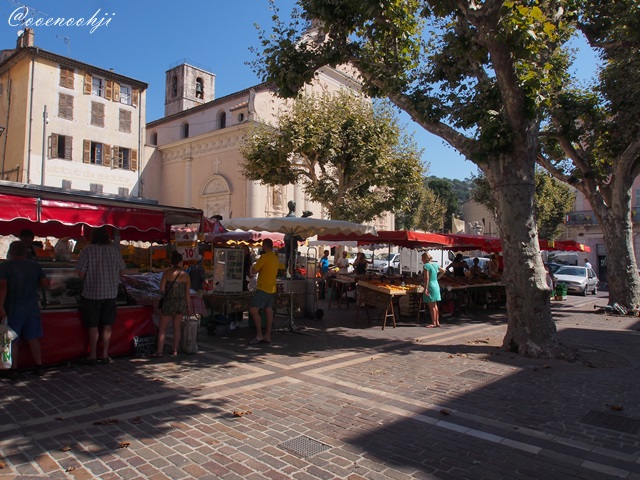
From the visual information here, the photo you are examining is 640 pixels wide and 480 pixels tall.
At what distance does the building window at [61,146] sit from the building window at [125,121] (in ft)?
12.2

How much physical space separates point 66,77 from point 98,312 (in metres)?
30.1

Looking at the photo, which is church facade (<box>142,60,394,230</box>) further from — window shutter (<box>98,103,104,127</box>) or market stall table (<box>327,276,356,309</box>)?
market stall table (<box>327,276,356,309</box>)

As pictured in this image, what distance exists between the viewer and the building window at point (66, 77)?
3088 cm

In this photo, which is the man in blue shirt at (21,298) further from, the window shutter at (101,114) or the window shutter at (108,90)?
the window shutter at (108,90)

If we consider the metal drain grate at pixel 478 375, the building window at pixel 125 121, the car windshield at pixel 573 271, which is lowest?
the metal drain grate at pixel 478 375

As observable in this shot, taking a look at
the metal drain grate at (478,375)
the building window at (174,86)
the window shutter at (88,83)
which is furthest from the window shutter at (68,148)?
the metal drain grate at (478,375)

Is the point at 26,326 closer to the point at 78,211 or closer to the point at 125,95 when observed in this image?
the point at 78,211

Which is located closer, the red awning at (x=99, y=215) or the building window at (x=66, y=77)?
the red awning at (x=99, y=215)

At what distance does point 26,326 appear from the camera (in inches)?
233

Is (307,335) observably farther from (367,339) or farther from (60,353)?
(60,353)

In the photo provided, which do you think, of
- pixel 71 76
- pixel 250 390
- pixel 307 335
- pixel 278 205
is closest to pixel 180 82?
pixel 71 76

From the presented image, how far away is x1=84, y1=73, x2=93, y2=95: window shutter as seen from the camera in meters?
32.0

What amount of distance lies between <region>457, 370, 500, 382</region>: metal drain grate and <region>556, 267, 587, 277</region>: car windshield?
19631 mm

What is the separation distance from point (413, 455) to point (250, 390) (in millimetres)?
2404
